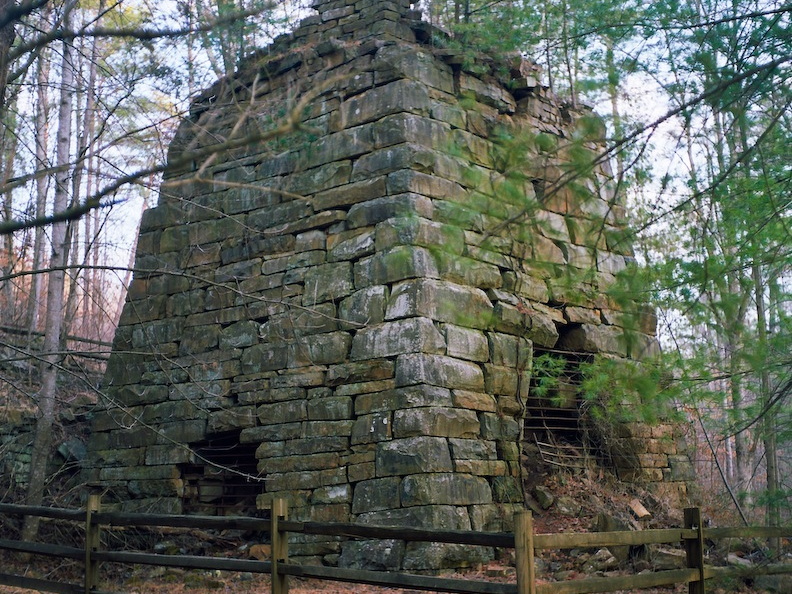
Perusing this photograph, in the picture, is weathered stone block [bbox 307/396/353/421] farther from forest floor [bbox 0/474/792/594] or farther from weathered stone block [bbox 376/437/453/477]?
forest floor [bbox 0/474/792/594]

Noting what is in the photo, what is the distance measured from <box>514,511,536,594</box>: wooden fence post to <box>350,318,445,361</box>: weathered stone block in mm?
2636

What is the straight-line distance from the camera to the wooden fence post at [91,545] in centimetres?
651

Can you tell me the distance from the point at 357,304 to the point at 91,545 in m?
2.74

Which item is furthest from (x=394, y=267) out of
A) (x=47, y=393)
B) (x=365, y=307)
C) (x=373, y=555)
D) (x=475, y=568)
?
(x=47, y=393)

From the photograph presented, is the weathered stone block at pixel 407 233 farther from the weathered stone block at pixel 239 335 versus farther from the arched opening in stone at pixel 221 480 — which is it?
the arched opening in stone at pixel 221 480

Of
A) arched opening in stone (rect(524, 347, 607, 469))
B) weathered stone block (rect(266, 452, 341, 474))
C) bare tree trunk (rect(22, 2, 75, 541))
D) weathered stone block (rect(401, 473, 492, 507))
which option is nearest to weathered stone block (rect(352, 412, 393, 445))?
weathered stone block (rect(266, 452, 341, 474))

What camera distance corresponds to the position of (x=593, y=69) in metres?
5.23

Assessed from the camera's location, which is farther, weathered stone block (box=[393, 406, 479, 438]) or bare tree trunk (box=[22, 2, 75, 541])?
bare tree trunk (box=[22, 2, 75, 541])

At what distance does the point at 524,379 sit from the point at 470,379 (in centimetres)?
74

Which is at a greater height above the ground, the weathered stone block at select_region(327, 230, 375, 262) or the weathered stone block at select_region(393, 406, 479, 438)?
the weathered stone block at select_region(327, 230, 375, 262)

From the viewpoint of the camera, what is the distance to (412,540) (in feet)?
18.1

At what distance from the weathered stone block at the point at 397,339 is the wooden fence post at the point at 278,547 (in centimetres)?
178

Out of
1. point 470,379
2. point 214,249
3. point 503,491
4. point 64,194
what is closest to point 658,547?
point 503,491

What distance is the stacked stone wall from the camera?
7316 mm
